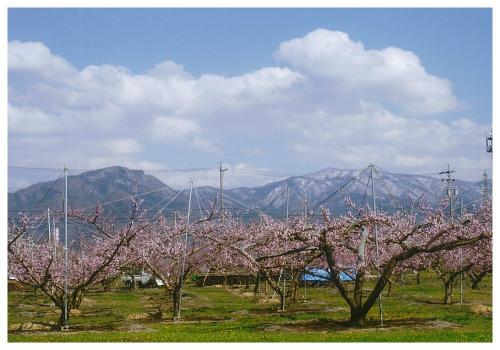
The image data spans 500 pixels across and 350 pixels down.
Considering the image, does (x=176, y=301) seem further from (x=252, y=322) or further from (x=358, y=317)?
(x=358, y=317)

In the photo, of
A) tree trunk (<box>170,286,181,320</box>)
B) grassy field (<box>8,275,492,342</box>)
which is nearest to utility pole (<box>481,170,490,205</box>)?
grassy field (<box>8,275,492,342</box>)

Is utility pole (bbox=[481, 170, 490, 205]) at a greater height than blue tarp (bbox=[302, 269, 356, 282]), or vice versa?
utility pole (bbox=[481, 170, 490, 205])

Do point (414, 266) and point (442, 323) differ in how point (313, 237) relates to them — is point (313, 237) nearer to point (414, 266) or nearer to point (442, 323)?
point (442, 323)

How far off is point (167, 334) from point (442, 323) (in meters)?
9.22

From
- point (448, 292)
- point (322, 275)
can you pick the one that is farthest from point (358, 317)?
point (448, 292)

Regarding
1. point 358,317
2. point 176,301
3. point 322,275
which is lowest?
point 176,301

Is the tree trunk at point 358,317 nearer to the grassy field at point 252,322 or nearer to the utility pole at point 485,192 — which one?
the grassy field at point 252,322

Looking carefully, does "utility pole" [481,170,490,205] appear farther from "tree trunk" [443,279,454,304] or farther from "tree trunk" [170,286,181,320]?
"tree trunk" [170,286,181,320]

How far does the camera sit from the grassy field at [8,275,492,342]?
59.1 ft

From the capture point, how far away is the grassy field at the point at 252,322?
1802 centimetres

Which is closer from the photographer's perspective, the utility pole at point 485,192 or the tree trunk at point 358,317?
the tree trunk at point 358,317

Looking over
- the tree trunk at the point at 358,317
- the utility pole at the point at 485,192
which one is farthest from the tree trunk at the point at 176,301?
the utility pole at the point at 485,192

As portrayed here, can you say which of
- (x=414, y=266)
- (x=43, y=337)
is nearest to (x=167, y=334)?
(x=43, y=337)

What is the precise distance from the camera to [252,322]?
2445 centimetres
